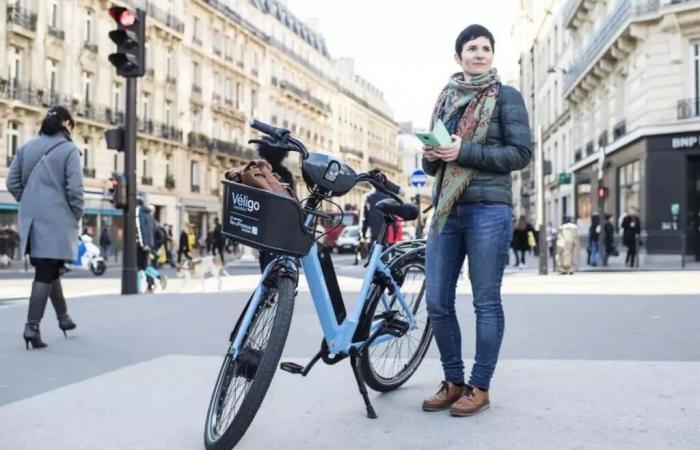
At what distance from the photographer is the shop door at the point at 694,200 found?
24.7 m

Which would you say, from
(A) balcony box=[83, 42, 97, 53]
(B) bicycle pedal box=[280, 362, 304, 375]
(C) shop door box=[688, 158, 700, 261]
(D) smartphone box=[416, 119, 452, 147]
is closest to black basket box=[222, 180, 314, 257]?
(B) bicycle pedal box=[280, 362, 304, 375]

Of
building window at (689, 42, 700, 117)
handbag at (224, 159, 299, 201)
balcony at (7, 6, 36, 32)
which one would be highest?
balcony at (7, 6, 36, 32)

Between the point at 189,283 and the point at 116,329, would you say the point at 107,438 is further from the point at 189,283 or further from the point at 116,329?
the point at 189,283

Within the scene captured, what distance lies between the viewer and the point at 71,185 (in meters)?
6.28

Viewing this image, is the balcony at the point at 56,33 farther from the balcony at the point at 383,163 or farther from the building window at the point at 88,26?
the balcony at the point at 383,163

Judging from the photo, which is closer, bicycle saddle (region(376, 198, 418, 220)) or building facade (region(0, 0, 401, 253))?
bicycle saddle (region(376, 198, 418, 220))

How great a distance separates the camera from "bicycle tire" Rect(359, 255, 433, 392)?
4070 mm

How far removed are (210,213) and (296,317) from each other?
1800 inches

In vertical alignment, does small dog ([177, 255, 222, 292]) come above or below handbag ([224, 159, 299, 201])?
below

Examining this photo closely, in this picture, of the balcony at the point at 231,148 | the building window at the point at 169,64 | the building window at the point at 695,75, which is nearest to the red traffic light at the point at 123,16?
the building window at the point at 695,75

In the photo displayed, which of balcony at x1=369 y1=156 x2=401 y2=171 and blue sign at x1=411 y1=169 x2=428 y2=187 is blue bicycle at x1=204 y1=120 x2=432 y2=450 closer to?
blue sign at x1=411 y1=169 x2=428 y2=187

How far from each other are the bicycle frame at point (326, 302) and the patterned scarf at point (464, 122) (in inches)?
15.0

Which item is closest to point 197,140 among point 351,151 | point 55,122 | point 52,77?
point 52,77

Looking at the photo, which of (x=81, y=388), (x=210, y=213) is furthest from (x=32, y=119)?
(x=81, y=388)
